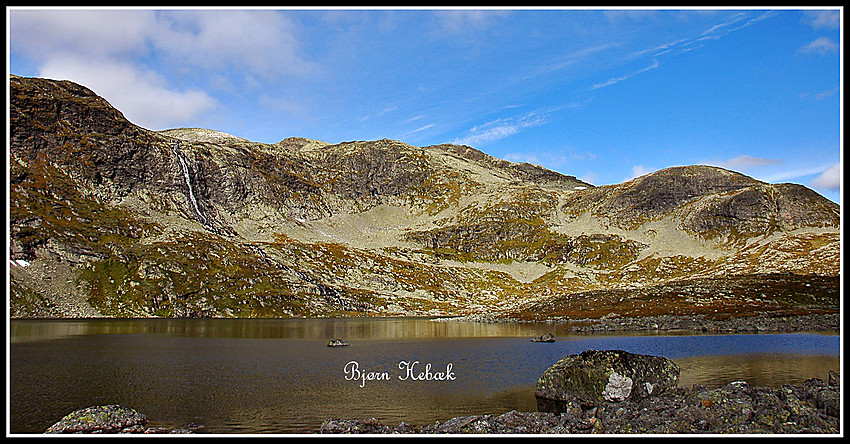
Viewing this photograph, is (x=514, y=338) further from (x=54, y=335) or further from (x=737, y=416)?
(x=54, y=335)

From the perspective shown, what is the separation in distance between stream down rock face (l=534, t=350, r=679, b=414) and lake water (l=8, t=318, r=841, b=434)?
2.07m

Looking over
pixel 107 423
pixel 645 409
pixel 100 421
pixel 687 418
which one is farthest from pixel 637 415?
pixel 100 421

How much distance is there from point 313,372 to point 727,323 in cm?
8448

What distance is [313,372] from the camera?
48000mm

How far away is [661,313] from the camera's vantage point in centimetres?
11450

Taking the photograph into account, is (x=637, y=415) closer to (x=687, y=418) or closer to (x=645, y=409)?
(x=645, y=409)

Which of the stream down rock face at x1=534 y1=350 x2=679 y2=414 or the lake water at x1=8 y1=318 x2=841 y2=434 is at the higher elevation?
the stream down rock face at x1=534 y1=350 x2=679 y2=414

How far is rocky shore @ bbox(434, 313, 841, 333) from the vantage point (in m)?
90.9

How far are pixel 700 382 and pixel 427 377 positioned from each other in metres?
22.3

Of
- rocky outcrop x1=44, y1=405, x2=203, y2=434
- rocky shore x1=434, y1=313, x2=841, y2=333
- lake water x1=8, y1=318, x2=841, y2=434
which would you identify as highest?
rocky outcrop x1=44, y1=405, x2=203, y2=434

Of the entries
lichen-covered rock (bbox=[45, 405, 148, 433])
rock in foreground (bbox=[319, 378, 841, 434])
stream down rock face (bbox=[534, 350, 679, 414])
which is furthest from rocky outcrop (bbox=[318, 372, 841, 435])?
lichen-covered rock (bbox=[45, 405, 148, 433])

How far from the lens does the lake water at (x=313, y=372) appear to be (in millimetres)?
32000

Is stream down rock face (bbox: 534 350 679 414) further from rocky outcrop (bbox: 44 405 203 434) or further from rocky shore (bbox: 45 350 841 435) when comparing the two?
rocky outcrop (bbox: 44 405 203 434)

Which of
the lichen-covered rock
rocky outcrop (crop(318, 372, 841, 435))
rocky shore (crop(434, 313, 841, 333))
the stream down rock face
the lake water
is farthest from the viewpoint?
rocky shore (crop(434, 313, 841, 333))
